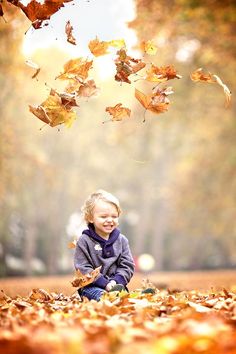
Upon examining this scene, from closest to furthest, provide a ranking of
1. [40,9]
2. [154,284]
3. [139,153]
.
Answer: [40,9]
[154,284]
[139,153]

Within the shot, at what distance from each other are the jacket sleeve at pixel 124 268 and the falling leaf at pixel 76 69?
1589mm

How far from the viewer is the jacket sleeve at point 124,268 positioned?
18.0ft

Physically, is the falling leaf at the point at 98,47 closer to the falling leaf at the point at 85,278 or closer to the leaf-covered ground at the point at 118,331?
the falling leaf at the point at 85,278

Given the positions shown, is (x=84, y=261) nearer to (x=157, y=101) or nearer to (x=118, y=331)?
(x=157, y=101)

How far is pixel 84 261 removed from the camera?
545 cm

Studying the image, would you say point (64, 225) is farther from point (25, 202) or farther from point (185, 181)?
point (185, 181)

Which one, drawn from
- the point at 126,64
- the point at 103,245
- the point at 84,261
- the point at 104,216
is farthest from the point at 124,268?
the point at 126,64

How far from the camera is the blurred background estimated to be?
57.3ft

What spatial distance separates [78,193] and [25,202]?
6114 millimetres

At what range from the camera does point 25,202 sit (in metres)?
38.0

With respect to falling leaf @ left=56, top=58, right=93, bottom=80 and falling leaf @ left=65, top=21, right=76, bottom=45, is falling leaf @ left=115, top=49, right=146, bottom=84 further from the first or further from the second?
falling leaf @ left=65, top=21, right=76, bottom=45

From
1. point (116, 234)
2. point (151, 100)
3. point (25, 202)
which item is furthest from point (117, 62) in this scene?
point (25, 202)

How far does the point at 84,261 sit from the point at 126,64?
173 centimetres

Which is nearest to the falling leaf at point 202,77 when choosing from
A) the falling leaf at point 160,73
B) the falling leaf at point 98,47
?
the falling leaf at point 160,73
